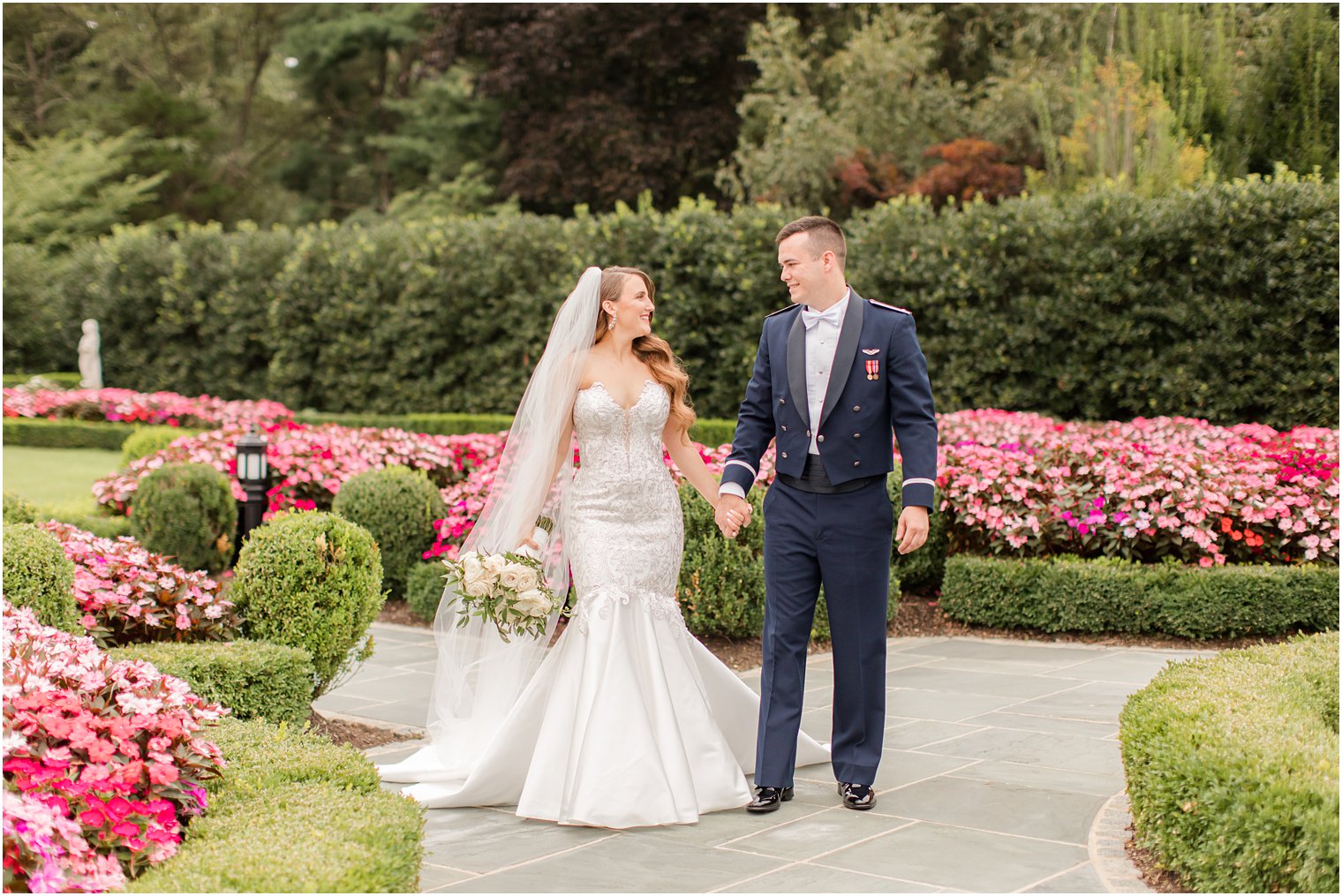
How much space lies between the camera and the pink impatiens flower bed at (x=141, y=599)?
562 centimetres

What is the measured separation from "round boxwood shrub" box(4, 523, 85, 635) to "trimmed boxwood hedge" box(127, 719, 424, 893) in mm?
1381

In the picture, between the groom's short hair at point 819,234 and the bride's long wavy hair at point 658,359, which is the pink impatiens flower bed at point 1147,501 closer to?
the bride's long wavy hair at point 658,359

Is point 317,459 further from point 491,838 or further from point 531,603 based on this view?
point 491,838

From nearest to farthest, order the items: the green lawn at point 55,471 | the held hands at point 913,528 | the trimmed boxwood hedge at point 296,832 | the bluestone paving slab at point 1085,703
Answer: the trimmed boxwood hedge at point 296,832
the held hands at point 913,528
the bluestone paving slab at point 1085,703
the green lawn at point 55,471

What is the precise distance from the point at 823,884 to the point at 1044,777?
1.57m

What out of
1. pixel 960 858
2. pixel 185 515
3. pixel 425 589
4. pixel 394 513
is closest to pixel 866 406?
pixel 960 858

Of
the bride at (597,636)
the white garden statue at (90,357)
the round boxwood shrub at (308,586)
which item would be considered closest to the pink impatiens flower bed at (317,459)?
the round boxwood shrub at (308,586)

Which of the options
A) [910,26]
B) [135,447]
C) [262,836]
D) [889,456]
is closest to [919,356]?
[889,456]

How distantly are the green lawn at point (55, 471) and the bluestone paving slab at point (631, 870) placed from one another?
8.96 metres

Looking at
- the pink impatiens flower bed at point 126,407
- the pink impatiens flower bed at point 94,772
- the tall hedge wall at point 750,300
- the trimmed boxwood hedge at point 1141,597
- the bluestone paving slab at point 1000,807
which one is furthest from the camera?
the pink impatiens flower bed at point 126,407

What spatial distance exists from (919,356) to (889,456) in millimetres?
377

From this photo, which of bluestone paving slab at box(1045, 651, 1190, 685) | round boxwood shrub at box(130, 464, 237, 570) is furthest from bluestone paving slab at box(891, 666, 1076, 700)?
round boxwood shrub at box(130, 464, 237, 570)

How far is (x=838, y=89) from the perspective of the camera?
23750 millimetres

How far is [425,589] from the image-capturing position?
28.6ft
